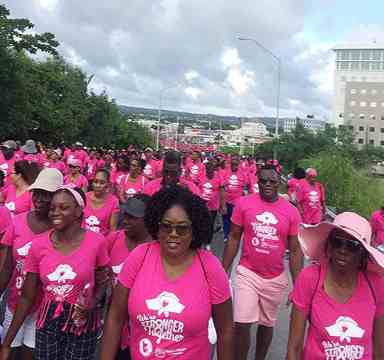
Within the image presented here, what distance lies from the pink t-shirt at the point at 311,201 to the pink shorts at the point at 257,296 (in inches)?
201

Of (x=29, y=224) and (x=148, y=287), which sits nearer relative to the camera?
(x=148, y=287)

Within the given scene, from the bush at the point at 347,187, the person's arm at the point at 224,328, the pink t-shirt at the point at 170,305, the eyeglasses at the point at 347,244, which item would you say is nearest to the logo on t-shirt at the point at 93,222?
the pink t-shirt at the point at 170,305

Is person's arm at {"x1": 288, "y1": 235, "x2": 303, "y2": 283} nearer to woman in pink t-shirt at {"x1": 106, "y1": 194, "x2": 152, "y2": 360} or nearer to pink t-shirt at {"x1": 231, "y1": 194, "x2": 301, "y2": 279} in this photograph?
pink t-shirt at {"x1": 231, "y1": 194, "x2": 301, "y2": 279}

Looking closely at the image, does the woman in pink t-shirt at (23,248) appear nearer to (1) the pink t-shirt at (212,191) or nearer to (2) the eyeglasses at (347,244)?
(2) the eyeglasses at (347,244)

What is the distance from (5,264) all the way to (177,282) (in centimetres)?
158

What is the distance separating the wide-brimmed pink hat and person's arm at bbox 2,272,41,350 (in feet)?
5.58

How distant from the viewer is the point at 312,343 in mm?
2994

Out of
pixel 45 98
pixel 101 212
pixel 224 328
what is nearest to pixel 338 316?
pixel 224 328

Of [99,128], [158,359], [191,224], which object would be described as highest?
[99,128]

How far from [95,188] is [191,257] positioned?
3.64m

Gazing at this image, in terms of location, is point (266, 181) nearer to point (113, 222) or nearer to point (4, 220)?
point (113, 222)

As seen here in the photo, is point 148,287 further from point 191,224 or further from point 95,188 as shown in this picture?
point 95,188

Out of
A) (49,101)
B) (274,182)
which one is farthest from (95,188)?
(49,101)

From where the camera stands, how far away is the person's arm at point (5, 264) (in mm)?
3756
